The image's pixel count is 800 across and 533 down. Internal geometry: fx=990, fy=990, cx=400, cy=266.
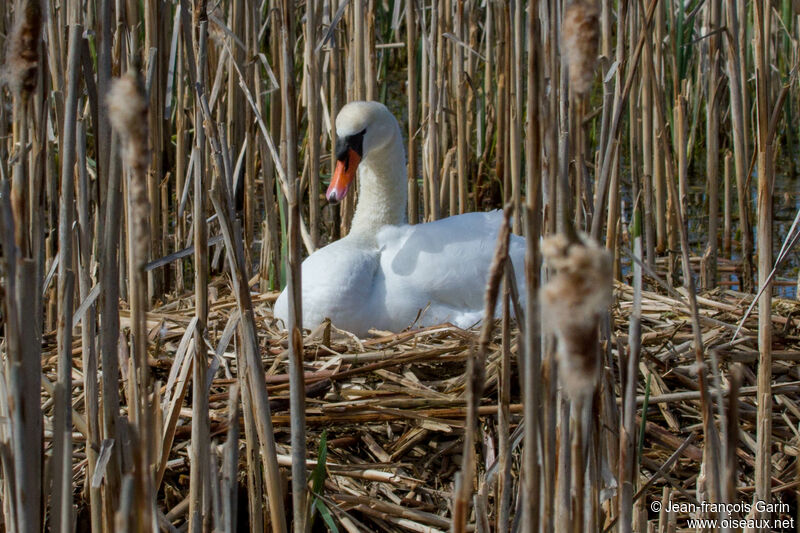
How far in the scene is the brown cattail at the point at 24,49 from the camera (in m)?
0.95

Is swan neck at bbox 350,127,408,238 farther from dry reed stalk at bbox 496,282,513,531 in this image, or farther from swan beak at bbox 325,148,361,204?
dry reed stalk at bbox 496,282,513,531

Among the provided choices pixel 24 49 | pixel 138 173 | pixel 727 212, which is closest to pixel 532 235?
pixel 138 173

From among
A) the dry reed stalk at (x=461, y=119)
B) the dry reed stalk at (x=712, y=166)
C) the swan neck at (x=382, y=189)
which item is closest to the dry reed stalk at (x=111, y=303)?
the swan neck at (x=382, y=189)

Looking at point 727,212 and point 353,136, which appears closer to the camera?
point 353,136

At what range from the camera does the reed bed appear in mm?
1020

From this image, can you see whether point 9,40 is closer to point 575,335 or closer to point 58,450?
point 58,450

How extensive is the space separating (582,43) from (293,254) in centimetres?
58

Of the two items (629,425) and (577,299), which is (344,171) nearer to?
(629,425)

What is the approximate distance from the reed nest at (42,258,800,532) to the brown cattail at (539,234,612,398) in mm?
1089

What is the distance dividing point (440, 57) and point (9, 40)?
96.2 inches

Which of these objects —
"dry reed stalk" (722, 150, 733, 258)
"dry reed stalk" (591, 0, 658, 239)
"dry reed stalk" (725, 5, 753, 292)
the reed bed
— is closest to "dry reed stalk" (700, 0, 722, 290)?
the reed bed

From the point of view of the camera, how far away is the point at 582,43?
822 mm

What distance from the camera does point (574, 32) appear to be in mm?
829

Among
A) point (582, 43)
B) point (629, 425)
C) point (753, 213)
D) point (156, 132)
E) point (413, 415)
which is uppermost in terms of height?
point (582, 43)
